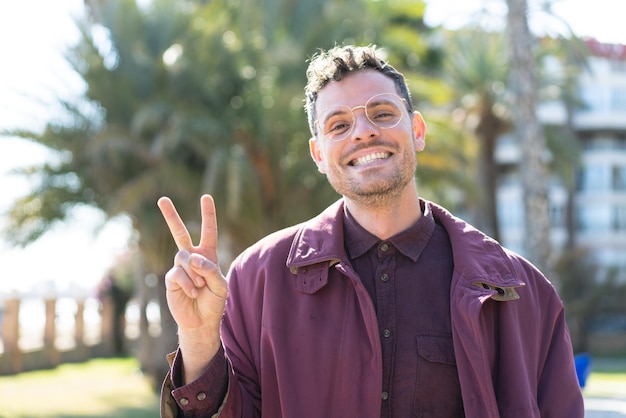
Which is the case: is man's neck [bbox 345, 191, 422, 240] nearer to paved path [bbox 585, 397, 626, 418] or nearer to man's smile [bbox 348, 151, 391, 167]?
man's smile [bbox 348, 151, 391, 167]

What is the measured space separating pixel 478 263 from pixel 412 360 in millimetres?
390

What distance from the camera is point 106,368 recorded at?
19.1 meters

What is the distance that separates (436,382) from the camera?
8.37 feet

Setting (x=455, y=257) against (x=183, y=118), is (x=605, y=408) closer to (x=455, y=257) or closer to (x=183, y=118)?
(x=455, y=257)

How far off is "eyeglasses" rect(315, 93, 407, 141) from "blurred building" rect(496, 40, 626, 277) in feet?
162

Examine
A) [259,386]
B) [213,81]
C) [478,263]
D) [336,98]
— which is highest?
[213,81]

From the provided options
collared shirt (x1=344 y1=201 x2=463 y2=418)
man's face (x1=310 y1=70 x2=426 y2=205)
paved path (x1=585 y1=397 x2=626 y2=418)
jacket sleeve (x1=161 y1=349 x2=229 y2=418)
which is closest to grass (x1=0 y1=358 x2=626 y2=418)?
paved path (x1=585 y1=397 x2=626 y2=418)

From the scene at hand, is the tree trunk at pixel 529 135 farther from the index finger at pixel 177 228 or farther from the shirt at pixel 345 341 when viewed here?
the index finger at pixel 177 228

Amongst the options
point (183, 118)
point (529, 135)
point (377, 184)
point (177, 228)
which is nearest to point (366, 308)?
point (377, 184)

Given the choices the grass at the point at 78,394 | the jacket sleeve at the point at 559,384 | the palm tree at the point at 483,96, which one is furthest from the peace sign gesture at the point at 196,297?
the palm tree at the point at 483,96

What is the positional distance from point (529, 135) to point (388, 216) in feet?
42.1

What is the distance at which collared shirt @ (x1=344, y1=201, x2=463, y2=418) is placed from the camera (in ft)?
8.34

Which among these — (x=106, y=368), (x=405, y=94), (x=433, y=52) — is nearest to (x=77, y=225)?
(x=106, y=368)

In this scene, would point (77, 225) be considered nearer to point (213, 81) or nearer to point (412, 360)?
point (213, 81)
